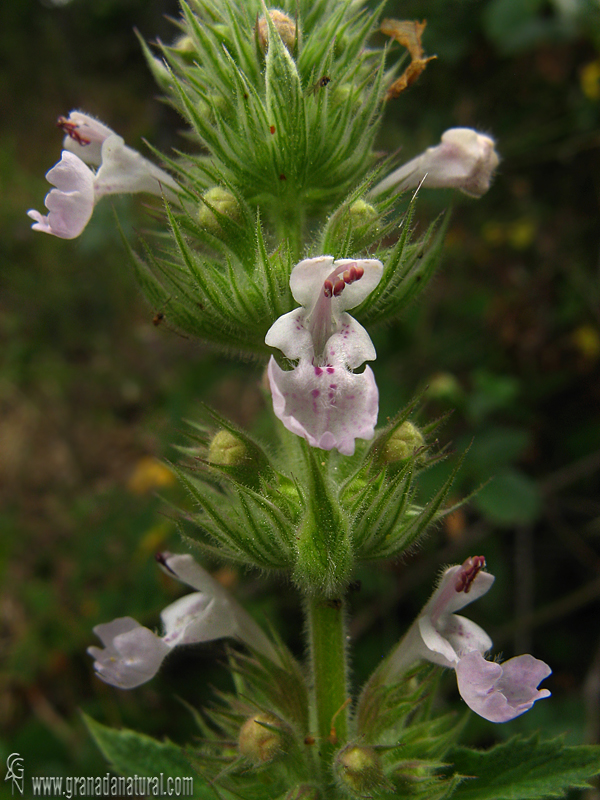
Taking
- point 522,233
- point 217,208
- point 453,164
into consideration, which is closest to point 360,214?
point 217,208

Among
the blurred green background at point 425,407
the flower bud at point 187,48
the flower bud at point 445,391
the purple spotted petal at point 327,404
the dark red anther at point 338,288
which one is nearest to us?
the purple spotted petal at point 327,404

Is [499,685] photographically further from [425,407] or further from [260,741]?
[425,407]

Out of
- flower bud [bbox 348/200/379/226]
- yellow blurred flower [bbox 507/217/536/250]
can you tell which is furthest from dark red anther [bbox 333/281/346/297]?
yellow blurred flower [bbox 507/217/536/250]

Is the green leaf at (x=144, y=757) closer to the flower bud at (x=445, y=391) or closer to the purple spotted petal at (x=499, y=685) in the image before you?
the purple spotted petal at (x=499, y=685)

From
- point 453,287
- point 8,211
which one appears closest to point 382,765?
point 453,287

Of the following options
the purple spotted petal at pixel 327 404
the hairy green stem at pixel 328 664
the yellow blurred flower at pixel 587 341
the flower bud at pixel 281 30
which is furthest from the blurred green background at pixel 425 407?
the hairy green stem at pixel 328 664

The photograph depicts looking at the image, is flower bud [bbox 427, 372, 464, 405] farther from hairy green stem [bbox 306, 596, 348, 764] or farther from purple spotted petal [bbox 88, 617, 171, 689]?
purple spotted petal [bbox 88, 617, 171, 689]

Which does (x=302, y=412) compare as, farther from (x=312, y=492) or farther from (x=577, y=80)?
(x=577, y=80)
